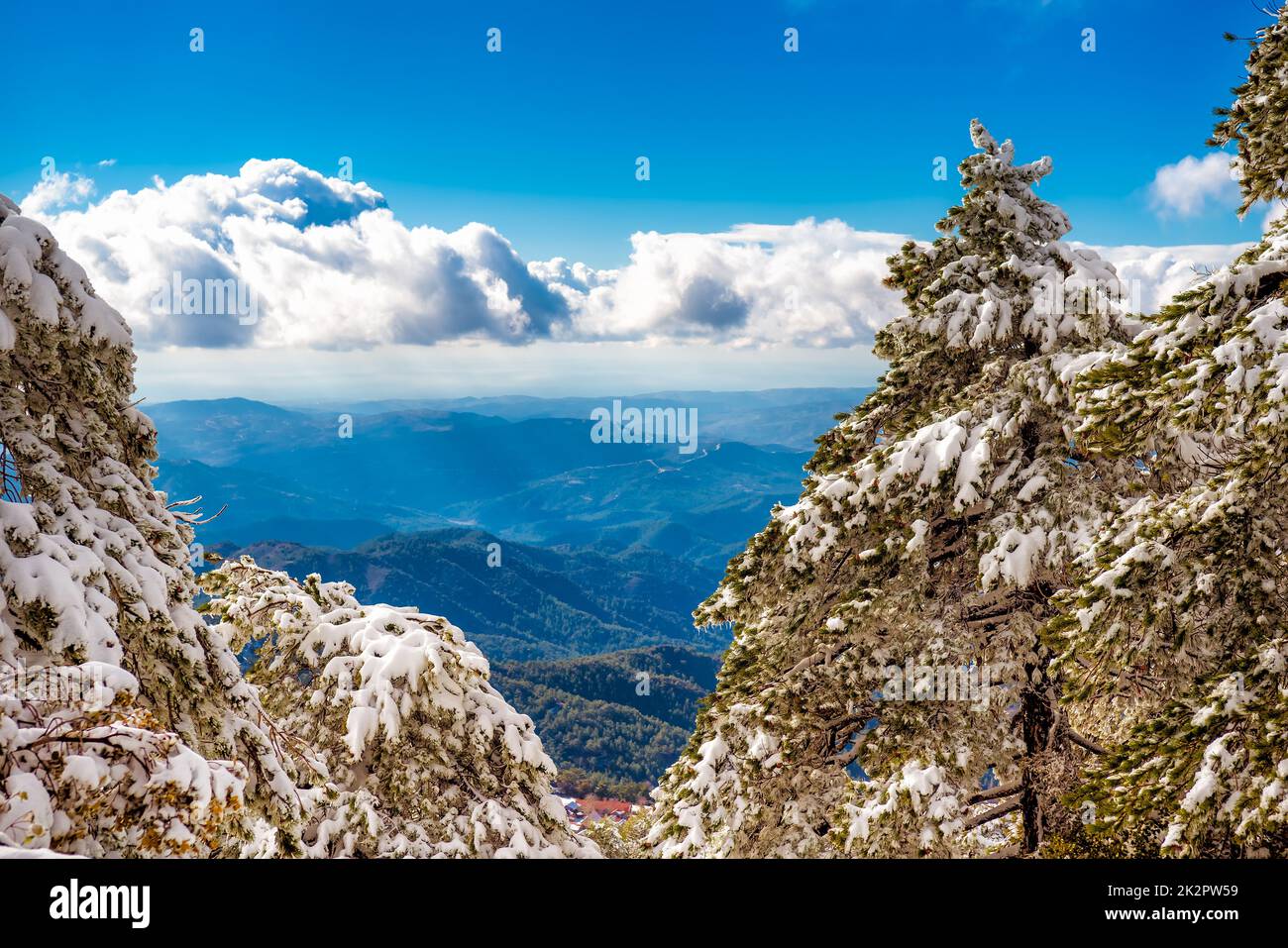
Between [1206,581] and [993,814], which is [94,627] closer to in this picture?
[1206,581]

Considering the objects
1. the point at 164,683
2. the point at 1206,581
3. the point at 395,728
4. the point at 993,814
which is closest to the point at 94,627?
the point at 164,683

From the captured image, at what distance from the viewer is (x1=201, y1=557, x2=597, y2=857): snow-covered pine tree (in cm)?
967

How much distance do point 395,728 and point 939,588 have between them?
6.43 m

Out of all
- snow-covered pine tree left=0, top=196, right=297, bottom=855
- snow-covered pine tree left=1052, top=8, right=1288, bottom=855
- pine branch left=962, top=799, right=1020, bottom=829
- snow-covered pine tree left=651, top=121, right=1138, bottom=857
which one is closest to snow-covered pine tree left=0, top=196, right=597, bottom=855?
snow-covered pine tree left=0, top=196, right=297, bottom=855

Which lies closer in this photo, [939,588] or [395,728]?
[939,588]

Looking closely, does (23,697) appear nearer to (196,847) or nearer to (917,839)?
(196,847)

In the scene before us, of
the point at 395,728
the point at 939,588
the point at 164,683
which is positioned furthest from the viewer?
the point at 395,728

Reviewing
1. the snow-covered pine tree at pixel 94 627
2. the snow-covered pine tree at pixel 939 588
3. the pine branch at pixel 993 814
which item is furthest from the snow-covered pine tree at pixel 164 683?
the pine branch at pixel 993 814

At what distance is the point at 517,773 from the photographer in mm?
10656

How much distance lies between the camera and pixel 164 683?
20.8 ft

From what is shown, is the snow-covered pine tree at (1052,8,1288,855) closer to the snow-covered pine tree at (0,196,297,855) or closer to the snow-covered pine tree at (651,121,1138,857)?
the snow-covered pine tree at (651,121,1138,857)

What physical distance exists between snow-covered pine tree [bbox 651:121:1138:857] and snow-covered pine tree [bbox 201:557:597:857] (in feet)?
6.07

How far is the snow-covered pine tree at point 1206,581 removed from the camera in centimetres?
510
